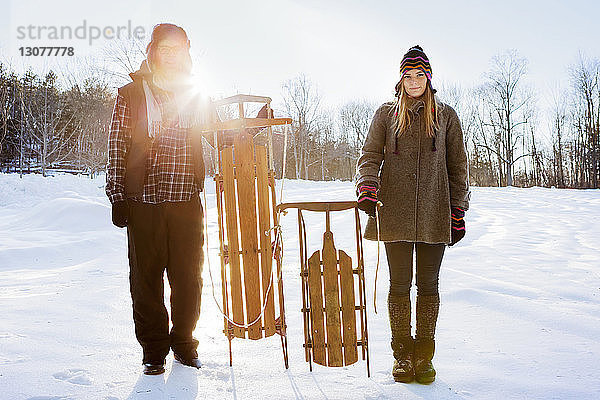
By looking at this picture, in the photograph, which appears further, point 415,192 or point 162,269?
point 162,269

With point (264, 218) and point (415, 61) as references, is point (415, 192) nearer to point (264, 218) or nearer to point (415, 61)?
point (415, 61)

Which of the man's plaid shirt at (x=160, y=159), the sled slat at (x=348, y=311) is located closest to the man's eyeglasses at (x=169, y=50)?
the man's plaid shirt at (x=160, y=159)

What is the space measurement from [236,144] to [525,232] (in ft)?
22.2

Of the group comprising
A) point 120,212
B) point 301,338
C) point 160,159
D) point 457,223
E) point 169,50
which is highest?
point 169,50

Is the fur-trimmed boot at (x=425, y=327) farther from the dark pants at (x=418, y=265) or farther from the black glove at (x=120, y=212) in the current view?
the black glove at (x=120, y=212)

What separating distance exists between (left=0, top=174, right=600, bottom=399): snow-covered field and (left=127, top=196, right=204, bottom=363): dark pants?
0.17 meters

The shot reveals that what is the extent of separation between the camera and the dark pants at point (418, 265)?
2445mm

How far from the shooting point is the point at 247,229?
2.59 meters

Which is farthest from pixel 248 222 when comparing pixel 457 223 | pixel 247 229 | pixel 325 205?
pixel 457 223

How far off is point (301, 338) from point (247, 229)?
96 centimetres

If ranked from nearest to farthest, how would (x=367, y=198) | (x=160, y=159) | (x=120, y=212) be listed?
(x=367, y=198), (x=120, y=212), (x=160, y=159)

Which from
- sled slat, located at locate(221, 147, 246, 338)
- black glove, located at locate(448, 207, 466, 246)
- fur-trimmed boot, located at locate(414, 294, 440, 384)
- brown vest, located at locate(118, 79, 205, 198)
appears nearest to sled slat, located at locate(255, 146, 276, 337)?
sled slat, located at locate(221, 147, 246, 338)

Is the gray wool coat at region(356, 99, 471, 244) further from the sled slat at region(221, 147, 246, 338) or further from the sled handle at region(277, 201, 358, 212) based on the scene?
the sled slat at region(221, 147, 246, 338)

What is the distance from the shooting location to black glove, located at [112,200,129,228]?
2.45 metres
